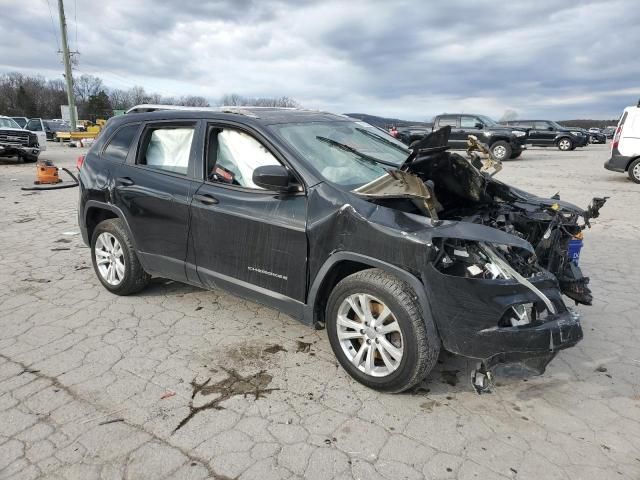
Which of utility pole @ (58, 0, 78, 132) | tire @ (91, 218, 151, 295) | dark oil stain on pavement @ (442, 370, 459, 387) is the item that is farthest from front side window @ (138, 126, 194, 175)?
utility pole @ (58, 0, 78, 132)

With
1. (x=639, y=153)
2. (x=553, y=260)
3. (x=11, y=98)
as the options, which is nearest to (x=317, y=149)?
(x=553, y=260)

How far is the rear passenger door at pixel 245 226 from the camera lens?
321cm

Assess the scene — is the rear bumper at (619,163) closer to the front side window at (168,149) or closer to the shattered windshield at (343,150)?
the shattered windshield at (343,150)

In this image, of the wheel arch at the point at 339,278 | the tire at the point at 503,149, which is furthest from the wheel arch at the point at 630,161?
the wheel arch at the point at 339,278

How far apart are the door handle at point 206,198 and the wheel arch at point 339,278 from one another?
1.08 meters

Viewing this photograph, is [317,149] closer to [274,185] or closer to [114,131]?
[274,185]

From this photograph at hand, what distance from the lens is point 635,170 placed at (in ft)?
41.2

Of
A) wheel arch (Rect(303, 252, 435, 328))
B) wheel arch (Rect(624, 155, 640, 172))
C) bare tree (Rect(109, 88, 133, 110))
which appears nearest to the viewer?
wheel arch (Rect(303, 252, 435, 328))

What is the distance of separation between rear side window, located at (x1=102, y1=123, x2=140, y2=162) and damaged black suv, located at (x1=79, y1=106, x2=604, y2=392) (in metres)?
0.01

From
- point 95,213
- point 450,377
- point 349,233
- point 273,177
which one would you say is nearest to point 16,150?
point 95,213

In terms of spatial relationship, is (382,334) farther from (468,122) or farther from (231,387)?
(468,122)

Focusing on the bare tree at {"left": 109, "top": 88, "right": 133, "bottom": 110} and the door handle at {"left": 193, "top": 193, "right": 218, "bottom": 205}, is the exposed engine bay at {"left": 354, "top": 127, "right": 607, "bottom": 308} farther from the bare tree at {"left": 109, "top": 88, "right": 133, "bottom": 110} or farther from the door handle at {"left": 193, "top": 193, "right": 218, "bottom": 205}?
the bare tree at {"left": 109, "top": 88, "right": 133, "bottom": 110}

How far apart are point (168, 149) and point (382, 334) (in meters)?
2.53

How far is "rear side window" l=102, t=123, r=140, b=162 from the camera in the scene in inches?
174
